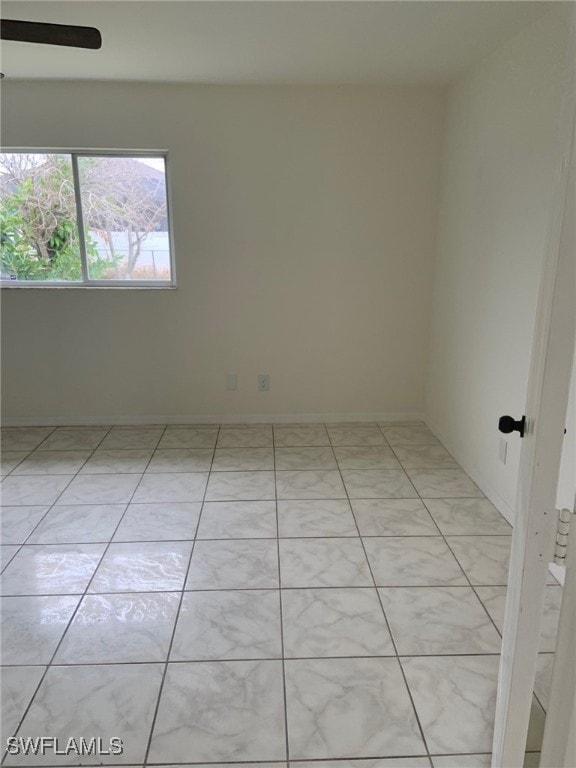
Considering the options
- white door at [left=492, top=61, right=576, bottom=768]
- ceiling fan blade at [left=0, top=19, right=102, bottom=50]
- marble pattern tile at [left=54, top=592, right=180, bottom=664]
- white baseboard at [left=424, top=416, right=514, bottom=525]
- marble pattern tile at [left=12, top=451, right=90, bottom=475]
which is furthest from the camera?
marble pattern tile at [left=12, top=451, right=90, bottom=475]

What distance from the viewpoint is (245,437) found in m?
3.82

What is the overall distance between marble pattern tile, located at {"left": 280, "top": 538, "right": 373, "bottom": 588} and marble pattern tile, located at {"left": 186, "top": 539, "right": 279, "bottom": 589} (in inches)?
2.3

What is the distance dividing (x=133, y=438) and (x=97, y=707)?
2.33 metres

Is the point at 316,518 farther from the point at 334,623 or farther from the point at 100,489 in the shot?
the point at 100,489

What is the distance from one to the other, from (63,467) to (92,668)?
1.78 meters

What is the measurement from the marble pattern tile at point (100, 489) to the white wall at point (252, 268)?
3.19 feet

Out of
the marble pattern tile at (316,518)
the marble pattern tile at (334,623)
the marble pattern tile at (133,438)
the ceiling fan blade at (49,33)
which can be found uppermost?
the ceiling fan blade at (49,33)

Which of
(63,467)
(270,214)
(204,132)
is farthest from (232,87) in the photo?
(63,467)

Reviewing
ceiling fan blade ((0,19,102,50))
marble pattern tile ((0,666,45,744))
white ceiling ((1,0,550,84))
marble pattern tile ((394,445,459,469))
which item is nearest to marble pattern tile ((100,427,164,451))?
marble pattern tile ((394,445,459,469))

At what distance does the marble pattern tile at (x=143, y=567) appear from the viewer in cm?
215

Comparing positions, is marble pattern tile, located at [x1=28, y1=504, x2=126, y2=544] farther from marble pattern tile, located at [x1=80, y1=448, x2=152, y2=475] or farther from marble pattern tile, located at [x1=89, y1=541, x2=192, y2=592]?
marble pattern tile, located at [x1=80, y1=448, x2=152, y2=475]

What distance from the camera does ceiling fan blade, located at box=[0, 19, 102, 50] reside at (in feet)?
5.26

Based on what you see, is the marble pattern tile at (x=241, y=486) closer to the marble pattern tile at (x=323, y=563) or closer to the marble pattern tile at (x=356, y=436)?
the marble pattern tile at (x=323, y=563)

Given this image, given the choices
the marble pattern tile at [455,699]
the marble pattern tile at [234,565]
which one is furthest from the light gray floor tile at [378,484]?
the marble pattern tile at [455,699]
